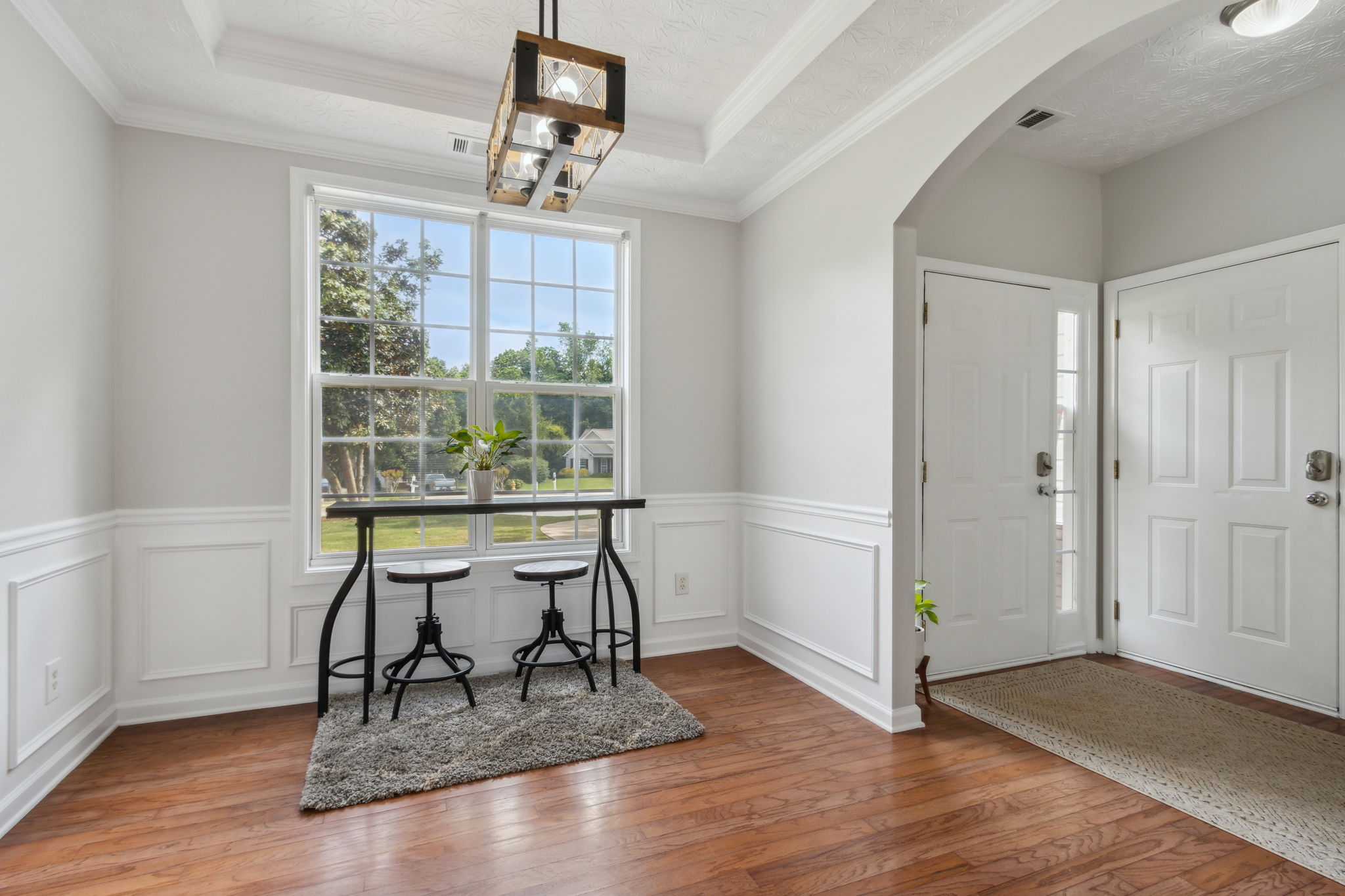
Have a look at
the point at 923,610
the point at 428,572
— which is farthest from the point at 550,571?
the point at 923,610

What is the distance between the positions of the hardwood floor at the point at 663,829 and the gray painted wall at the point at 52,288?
1052 mm

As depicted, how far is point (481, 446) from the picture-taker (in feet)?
11.5

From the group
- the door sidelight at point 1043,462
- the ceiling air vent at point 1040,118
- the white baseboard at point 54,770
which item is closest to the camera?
the white baseboard at point 54,770

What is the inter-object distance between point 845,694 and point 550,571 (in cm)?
150

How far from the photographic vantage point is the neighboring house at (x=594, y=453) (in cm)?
379

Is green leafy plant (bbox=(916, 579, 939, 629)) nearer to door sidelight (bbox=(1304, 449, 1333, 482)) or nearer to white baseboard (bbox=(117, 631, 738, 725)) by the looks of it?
door sidelight (bbox=(1304, 449, 1333, 482))

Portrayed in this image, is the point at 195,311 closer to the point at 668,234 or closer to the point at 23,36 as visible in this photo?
the point at 23,36

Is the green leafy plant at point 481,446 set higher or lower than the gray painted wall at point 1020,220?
lower

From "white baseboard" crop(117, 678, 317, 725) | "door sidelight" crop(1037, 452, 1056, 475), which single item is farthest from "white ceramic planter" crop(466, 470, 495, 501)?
"door sidelight" crop(1037, 452, 1056, 475)

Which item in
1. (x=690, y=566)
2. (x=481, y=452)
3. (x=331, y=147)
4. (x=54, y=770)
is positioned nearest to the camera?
(x=54, y=770)

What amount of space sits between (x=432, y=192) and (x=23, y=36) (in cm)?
152

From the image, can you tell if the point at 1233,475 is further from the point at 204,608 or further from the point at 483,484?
the point at 204,608

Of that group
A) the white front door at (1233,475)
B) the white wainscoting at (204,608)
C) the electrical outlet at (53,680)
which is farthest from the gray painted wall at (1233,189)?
the electrical outlet at (53,680)

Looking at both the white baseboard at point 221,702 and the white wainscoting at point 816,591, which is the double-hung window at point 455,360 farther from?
the white wainscoting at point 816,591
